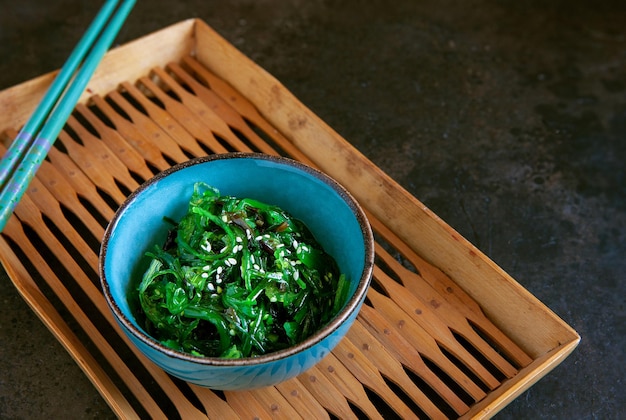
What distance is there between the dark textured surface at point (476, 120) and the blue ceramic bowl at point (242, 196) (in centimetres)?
37

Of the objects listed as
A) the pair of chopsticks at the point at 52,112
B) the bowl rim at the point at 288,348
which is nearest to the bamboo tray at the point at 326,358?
the pair of chopsticks at the point at 52,112

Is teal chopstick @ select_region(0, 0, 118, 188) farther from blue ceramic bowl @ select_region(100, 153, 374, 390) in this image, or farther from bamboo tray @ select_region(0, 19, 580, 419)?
blue ceramic bowl @ select_region(100, 153, 374, 390)

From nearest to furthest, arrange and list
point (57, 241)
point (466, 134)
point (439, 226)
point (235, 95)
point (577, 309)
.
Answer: point (439, 226)
point (57, 241)
point (577, 309)
point (235, 95)
point (466, 134)

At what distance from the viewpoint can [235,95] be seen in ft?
5.90

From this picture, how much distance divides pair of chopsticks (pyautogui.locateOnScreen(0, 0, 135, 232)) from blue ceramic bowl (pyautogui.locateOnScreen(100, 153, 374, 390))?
313 mm

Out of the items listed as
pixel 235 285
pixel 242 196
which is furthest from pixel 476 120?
pixel 235 285

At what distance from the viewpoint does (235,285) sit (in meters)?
1.21

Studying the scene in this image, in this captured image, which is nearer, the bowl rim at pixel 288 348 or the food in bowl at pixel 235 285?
the bowl rim at pixel 288 348

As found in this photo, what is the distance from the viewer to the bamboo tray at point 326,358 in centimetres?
129

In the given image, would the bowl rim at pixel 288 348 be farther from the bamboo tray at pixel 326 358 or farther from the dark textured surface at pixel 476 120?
the dark textured surface at pixel 476 120

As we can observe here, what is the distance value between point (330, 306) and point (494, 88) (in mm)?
1210

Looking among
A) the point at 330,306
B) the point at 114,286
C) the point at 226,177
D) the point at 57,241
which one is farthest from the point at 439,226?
the point at 57,241

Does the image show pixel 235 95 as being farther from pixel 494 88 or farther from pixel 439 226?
pixel 494 88

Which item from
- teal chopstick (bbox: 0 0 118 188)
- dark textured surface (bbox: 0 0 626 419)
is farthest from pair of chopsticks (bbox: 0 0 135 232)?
dark textured surface (bbox: 0 0 626 419)
